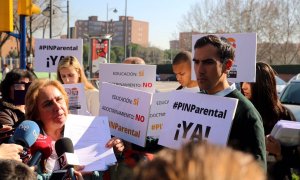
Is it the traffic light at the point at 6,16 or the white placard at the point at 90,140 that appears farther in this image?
the traffic light at the point at 6,16

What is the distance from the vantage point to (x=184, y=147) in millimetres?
1088

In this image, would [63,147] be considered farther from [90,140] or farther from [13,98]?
A: [13,98]

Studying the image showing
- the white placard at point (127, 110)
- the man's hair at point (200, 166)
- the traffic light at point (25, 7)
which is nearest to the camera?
the man's hair at point (200, 166)

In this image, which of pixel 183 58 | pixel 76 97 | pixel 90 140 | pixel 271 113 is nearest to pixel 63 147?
pixel 90 140

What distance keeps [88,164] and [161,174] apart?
2.25m

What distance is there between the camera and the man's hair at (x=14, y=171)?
1.76 m

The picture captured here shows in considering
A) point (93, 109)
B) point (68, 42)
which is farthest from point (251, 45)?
point (68, 42)

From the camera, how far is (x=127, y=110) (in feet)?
13.1

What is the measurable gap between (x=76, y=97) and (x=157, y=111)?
112cm

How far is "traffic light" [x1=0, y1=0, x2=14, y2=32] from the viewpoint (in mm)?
8250

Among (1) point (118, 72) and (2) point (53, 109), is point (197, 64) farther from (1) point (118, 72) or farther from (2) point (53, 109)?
(1) point (118, 72)

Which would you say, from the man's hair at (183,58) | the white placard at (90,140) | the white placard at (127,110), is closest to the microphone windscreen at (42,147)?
the white placard at (90,140)

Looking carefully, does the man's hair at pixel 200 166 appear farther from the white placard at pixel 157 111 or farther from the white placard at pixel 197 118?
the white placard at pixel 157 111

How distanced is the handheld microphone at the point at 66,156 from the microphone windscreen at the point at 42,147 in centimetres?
6
